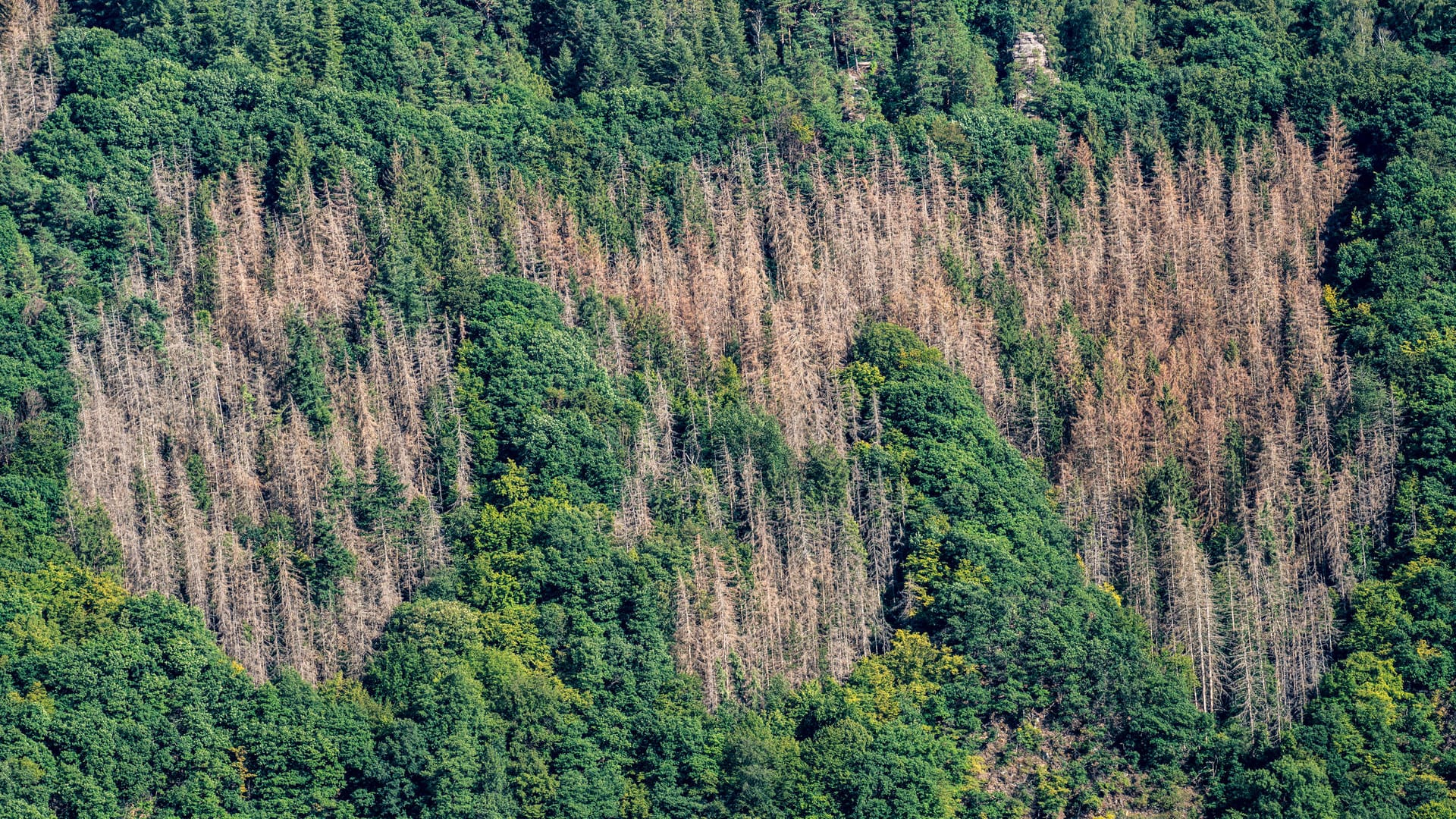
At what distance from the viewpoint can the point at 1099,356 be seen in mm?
126188

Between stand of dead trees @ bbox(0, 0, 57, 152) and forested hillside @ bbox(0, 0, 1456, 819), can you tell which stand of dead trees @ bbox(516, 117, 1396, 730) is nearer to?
forested hillside @ bbox(0, 0, 1456, 819)

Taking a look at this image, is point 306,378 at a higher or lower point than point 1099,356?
higher

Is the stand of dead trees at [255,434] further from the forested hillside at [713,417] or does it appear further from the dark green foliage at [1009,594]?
the dark green foliage at [1009,594]

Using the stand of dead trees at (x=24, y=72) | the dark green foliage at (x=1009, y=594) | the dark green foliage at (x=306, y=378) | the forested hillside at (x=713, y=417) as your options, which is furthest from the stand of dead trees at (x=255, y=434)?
the dark green foliage at (x=1009, y=594)

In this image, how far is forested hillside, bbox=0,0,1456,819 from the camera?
10819cm

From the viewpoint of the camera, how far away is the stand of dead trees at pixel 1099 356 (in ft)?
376

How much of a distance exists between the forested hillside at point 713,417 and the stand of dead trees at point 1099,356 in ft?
0.76

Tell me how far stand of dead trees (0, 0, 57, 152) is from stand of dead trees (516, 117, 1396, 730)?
2128 centimetres

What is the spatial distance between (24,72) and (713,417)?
34374 millimetres

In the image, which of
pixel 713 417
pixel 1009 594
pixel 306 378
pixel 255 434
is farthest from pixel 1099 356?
pixel 255 434

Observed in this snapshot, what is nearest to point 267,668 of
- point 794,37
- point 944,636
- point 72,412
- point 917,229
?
point 72,412

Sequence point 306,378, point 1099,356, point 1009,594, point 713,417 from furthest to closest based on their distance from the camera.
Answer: point 1099,356, point 713,417, point 306,378, point 1009,594

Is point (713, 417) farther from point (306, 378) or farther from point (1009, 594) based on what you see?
point (306, 378)

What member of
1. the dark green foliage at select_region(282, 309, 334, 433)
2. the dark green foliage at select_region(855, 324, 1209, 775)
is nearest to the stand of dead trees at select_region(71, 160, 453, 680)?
the dark green foliage at select_region(282, 309, 334, 433)
